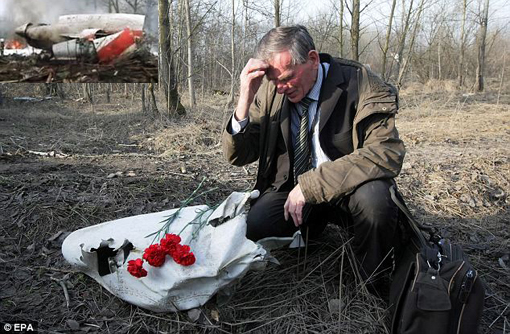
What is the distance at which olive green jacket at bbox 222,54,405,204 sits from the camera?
73.1 inches

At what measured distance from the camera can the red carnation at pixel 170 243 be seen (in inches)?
67.4

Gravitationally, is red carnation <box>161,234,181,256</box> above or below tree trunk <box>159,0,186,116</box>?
below

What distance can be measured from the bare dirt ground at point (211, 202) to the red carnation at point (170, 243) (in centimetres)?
30

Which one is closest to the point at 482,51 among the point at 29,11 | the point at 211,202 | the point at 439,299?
the point at 211,202

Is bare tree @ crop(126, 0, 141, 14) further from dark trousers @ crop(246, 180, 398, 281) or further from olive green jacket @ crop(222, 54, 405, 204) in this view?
dark trousers @ crop(246, 180, 398, 281)

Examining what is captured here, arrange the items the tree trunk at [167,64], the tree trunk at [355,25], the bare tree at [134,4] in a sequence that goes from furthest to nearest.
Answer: the tree trunk at [355,25], the tree trunk at [167,64], the bare tree at [134,4]

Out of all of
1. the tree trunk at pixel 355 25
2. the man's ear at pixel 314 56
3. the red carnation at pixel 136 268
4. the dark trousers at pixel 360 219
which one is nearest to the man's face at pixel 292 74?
the man's ear at pixel 314 56

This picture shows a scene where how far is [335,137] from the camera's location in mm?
2041

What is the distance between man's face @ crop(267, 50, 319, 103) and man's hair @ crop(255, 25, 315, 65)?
21 mm

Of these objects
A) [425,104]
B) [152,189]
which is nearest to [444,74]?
[425,104]

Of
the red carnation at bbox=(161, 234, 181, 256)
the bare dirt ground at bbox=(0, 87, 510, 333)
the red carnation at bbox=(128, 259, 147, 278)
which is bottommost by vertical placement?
the bare dirt ground at bbox=(0, 87, 510, 333)

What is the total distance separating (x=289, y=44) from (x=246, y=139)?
52 centimetres

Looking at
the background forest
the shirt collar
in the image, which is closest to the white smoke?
the background forest

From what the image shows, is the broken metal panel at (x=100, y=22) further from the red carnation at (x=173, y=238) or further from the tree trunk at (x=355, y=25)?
the tree trunk at (x=355, y=25)
